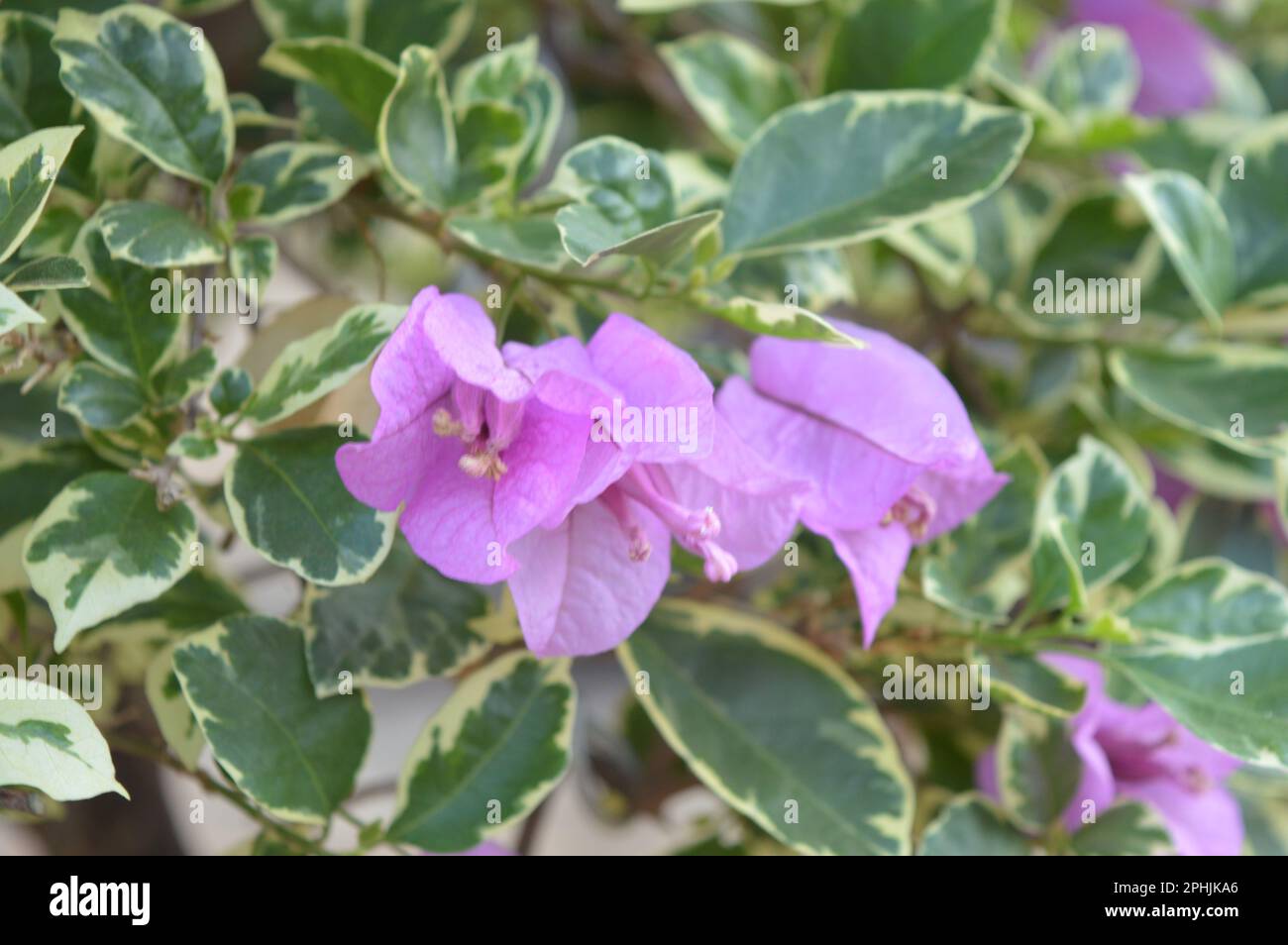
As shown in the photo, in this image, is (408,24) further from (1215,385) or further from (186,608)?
(1215,385)

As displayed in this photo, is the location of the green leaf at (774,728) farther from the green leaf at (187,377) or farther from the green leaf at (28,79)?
the green leaf at (28,79)

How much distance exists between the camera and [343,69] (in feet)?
1.67

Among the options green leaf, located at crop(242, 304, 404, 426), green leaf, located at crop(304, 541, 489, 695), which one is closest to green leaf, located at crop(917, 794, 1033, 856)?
green leaf, located at crop(304, 541, 489, 695)

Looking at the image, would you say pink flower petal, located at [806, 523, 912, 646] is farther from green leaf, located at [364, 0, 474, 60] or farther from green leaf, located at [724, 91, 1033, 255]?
green leaf, located at [364, 0, 474, 60]

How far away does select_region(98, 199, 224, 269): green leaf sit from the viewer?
0.44 m

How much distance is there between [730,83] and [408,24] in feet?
0.54

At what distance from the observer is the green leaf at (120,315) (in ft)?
1.53

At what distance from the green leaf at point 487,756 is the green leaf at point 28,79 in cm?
28

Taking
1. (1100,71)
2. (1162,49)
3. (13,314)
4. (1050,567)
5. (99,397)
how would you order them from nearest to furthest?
(13,314) < (99,397) < (1050,567) < (1100,71) < (1162,49)

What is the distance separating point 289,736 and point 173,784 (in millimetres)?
690

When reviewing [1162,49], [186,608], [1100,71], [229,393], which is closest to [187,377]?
[229,393]

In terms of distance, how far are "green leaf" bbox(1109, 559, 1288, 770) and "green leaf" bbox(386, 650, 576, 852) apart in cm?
24

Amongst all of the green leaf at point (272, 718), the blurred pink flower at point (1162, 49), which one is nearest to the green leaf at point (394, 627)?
the green leaf at point (272, 718)

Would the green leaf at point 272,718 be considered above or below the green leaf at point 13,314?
below
